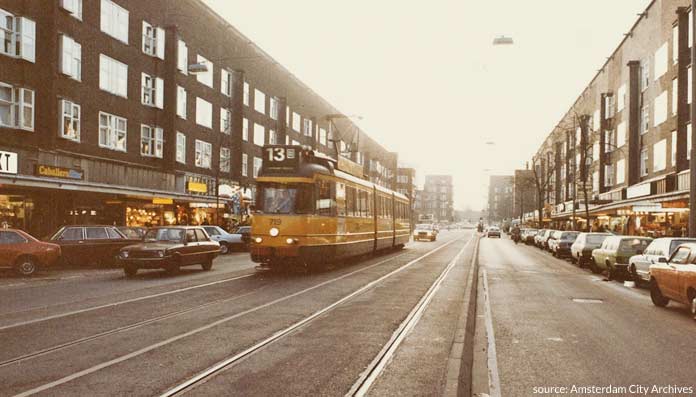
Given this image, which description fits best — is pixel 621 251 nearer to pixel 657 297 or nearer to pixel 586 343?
pixel 657 297

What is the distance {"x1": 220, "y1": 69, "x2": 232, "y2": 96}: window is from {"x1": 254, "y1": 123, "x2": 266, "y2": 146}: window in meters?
5.15

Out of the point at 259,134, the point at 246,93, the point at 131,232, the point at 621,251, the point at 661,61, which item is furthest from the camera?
the point at 259,134

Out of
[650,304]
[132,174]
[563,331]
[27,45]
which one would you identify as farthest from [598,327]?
[132,174]

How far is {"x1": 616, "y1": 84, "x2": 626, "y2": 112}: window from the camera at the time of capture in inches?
1985

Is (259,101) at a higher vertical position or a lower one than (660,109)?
higher

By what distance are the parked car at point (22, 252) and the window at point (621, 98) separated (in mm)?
44669

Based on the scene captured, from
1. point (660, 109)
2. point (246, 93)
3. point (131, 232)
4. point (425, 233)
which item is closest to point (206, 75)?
point (246, 93)

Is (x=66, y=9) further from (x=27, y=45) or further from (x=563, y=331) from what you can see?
(x=563, y=331)

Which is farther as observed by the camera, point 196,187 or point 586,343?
point 196,187

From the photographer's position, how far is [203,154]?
4325 centimetres

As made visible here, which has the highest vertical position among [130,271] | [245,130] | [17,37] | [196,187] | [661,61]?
[661,61]

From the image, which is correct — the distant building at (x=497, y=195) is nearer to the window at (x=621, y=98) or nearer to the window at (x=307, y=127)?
the window at (x=307, y=127)

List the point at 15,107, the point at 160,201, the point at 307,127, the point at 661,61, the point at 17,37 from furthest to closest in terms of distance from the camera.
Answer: the point at 307,127
the point at 661,61
the point at 160,201
the point at 17,37
the point at 15,107

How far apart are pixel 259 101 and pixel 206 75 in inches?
393
